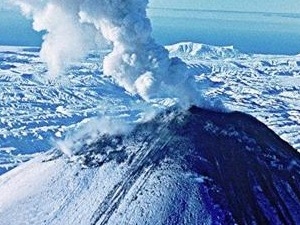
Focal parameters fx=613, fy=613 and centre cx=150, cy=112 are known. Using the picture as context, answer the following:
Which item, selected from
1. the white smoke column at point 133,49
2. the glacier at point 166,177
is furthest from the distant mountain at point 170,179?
the white smoke column at point 133,49

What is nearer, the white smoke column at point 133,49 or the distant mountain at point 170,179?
the distant mountain at point 170,179

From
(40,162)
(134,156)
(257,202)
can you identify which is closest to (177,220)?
(257,202)

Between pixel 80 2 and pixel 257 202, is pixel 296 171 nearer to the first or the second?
pixel 257 202

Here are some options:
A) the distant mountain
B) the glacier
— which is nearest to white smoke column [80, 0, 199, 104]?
the glacier

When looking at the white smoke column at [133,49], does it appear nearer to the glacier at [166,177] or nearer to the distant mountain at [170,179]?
the glacier at [166,177]

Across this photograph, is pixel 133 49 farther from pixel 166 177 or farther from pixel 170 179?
pixel 170 179

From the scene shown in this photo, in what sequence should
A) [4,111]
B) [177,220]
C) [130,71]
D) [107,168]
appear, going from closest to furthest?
[177,220], [107,168], [130,71], [4,111]
